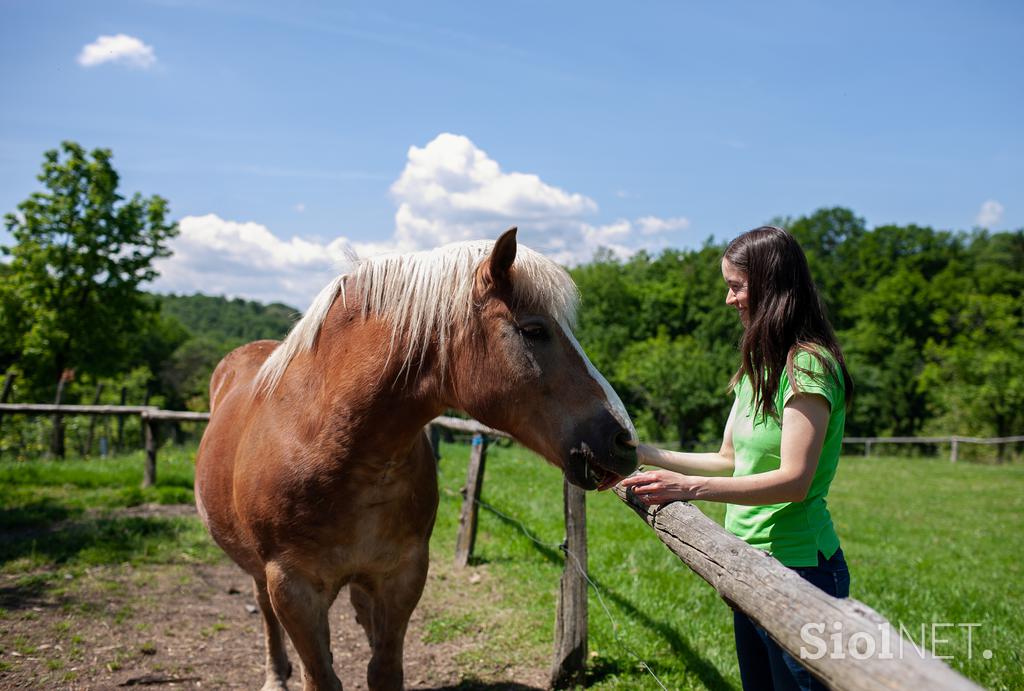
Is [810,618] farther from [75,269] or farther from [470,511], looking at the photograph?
[75,269]

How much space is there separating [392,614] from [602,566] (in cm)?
354

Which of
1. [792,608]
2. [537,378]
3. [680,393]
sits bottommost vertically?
[680,393]

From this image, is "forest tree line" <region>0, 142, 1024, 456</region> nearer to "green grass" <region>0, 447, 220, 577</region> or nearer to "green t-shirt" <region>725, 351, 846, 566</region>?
"green grass" <region>0, 447, 220, 577</region>

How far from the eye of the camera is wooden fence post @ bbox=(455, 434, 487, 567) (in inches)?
255

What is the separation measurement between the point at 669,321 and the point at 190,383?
43.2 metres

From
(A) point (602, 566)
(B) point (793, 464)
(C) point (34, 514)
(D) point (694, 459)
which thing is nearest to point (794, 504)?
(B) point (793, 464)

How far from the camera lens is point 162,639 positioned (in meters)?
4.61

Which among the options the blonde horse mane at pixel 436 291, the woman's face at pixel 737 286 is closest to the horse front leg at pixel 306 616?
the blonde horse mane at pixel 436 291

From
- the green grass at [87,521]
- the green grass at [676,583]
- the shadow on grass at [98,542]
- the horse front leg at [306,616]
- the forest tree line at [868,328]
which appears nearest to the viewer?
the horse front leg at [306,616]

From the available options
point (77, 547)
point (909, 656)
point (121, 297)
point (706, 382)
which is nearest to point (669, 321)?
point (706, 382)

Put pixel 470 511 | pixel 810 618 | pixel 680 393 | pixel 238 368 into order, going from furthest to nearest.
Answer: pixel 680 393
pixel 470 511
pixel 238 368
pixel 810 618

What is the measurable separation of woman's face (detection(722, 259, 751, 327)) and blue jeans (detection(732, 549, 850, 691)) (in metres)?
0.92

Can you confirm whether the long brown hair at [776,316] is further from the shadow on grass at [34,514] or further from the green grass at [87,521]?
the shadow on grass at [34,514]

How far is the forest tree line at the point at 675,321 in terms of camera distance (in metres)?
20.8
